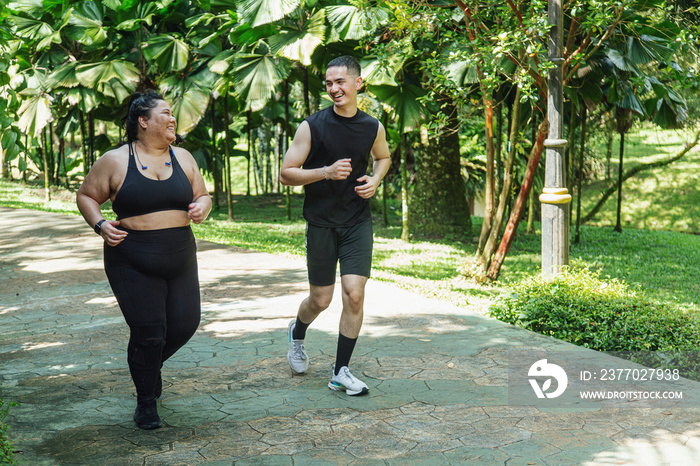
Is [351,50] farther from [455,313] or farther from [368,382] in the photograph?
[368,382]

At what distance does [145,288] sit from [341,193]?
1383 millimetres

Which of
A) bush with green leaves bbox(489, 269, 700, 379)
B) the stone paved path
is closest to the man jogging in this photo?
the stone paved path

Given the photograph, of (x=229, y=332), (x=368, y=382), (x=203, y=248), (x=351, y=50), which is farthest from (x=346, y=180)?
(x=351, y=50)

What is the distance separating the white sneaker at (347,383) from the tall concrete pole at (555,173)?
11.1ft

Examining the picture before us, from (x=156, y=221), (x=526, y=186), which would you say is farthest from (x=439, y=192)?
(x=156, y=221)

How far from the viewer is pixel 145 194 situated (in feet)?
13.3

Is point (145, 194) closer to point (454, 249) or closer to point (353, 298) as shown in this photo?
point (353, 298)

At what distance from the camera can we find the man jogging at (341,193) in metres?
4.57

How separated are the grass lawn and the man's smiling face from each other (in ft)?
12.7

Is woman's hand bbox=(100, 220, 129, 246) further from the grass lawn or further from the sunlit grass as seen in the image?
the sunlit grass

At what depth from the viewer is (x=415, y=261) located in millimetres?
12344

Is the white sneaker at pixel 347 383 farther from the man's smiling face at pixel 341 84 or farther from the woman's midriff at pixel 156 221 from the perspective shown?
the man's smiling face at pixel 341 84

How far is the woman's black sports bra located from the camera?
4027 millimetres

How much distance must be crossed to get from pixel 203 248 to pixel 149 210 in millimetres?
7682
